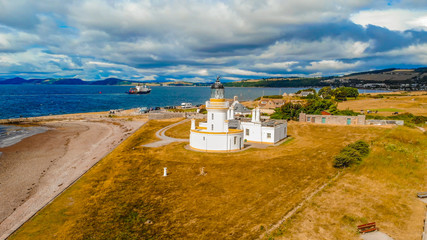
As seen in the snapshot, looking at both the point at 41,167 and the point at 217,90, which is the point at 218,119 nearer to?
the point at 217,90

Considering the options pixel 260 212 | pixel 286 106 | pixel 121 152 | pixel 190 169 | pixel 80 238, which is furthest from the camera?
pixel 286 106

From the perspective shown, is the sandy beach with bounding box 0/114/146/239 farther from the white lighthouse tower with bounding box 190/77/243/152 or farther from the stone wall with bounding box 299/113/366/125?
the stone wall with bounding box 299/113/366/125

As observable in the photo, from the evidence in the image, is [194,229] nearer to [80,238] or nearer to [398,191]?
[80,238]

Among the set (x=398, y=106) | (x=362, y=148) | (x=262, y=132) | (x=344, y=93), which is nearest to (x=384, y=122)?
(x=362, y=148)

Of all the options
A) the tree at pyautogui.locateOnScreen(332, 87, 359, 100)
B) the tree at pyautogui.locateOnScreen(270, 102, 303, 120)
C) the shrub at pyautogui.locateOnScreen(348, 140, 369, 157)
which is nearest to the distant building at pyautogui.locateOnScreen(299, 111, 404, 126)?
the tree at pyautogui.locateOnScreen(270, 102, 303, 120)

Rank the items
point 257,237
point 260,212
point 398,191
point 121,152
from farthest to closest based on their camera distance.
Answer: point 121,152
point 398,191
point 260,212
point 257,237

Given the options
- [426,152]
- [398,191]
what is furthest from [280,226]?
[426,152]
